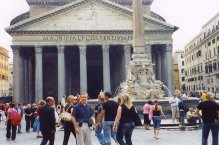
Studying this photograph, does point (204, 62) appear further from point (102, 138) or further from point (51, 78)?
point (102, 138)

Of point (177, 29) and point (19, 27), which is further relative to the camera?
point (177, 29)

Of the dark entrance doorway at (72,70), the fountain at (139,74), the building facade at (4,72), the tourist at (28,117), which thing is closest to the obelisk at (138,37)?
the fountain at (139,74)

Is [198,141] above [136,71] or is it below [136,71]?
below

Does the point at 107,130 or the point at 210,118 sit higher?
the point at 210,118

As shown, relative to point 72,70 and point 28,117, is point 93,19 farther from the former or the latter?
point 28,117

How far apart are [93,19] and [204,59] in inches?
1220

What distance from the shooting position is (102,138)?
9.46 m

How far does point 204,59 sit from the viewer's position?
63.1 m

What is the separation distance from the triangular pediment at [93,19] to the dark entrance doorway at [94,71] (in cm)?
729

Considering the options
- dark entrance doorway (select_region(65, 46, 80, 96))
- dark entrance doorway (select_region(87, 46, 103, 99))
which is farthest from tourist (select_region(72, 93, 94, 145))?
dark entrance doorway (select_region(87, 46, 103, 99))

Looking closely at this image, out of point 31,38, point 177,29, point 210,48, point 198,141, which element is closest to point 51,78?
point 31,38

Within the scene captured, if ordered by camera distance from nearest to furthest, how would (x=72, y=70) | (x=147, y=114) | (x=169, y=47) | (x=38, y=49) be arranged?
(x=147, y=114), (x=38, y=49), (x=169, y=47), (x=72, y=70)

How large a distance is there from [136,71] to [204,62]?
48.0 m

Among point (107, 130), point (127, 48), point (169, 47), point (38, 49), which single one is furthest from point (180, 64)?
point (107, 130)
